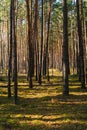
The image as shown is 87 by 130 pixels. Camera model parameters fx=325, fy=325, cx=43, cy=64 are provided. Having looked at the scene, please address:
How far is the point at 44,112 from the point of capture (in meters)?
12.9

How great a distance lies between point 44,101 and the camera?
15.7 metres

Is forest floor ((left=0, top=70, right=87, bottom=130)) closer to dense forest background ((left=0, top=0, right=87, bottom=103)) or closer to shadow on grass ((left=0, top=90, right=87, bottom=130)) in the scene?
shadow on grass ((left=0, top=90, right=87, bottom=130))

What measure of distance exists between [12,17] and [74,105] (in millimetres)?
5292

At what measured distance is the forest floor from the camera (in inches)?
418

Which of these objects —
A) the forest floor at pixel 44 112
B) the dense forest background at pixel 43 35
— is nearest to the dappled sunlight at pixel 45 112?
the forest floor at pixel 44 112

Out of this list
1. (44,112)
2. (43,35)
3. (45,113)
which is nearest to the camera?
(45,113)

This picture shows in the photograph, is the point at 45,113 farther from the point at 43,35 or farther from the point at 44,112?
the point at 43,35

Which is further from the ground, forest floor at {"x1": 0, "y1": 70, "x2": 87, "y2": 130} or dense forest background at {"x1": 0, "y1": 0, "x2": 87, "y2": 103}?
dense forest background at {"x1": 0, "y1": 0, "x2": 87, "y2": 103}

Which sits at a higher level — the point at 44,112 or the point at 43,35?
the point at 43,35

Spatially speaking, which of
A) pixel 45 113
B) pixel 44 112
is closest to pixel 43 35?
pixel 44 112

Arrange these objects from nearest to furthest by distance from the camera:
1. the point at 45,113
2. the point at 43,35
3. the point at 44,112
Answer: the point at 45,113, the point at 44,112, the point at 43,35

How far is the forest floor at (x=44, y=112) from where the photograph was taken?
10625 millimetres

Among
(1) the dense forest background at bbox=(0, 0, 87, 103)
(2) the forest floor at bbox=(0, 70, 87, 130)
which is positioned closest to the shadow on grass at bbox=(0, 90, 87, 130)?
(2) the forest floor at bbox=(0, 70, 87, 130)

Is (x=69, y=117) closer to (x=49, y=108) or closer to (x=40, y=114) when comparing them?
(x=40, y=114)
